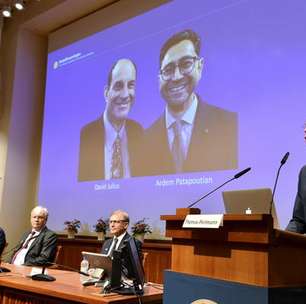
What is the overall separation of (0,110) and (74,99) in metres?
1.39

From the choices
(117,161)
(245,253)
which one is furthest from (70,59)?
(245,253)

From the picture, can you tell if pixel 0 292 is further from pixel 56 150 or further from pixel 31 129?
pixel 31 129

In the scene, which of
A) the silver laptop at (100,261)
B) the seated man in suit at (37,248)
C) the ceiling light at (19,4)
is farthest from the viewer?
the ceiling light at (19,4)

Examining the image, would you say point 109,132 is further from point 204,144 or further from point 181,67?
point 204,144

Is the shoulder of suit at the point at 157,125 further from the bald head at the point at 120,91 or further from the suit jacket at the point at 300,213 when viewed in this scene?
the suit jacket at the point at 300,213

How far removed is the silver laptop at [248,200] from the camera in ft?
8.66

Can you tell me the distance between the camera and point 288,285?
5.18 feet

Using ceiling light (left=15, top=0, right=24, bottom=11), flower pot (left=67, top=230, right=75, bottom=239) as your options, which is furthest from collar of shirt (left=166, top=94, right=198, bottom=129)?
ceiling light (left=15, top=0, right=24, bottom=11)

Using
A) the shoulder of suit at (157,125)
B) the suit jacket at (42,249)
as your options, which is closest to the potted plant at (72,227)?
the suit jacket at (42,249)

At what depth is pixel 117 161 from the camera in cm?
554

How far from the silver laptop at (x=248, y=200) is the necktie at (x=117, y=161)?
Answer: 287 cm

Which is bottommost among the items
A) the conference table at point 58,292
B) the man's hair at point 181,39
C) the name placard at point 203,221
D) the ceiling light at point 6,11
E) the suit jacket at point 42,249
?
the conference table at point 58,292

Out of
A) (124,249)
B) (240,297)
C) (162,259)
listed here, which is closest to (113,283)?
(124,249)

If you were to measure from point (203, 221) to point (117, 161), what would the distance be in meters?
3.90
